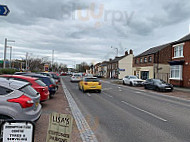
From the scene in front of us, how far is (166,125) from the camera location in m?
6.44

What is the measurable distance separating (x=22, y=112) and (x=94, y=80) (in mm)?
11940

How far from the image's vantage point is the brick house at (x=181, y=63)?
2448cm

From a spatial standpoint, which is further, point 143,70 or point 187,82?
point 143,70

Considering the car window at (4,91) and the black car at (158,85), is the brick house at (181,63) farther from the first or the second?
the car window at (4,91)

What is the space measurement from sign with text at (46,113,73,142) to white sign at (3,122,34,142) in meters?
0.40

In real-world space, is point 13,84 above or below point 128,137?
above

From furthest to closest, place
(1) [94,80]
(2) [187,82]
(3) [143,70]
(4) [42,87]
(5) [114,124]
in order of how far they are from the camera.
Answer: (3) [143,70], (2) [187,82], (1) [94,80], (4) [42,87], (5) [114,124]

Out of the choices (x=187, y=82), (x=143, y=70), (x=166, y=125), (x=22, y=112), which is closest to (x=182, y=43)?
(x=187, y=82)

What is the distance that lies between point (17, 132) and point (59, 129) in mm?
607

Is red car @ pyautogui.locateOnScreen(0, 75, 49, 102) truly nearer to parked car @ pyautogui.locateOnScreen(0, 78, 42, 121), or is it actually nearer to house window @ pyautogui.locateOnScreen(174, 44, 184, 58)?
parked car @ pyautogui.locateOnScreen(0, 78, 42, 121)

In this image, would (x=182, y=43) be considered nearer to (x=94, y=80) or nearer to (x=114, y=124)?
(x=94, y=80)

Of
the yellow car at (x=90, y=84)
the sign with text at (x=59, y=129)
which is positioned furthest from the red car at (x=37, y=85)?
the yellow car at (x=90, y=84)

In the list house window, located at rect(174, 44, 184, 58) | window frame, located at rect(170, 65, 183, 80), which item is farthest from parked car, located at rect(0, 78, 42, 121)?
house window, located at rect(174, 44, 184, 58)

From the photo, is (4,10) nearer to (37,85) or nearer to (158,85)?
(37,85)
